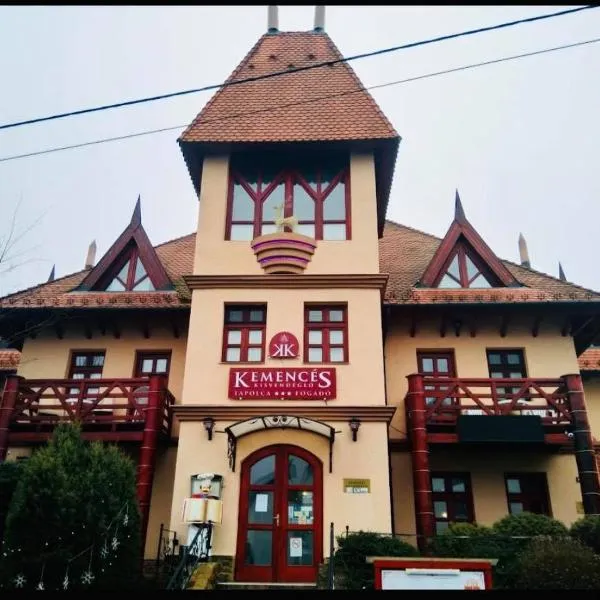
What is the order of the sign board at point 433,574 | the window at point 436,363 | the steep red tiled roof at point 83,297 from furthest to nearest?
1. the steep red tiled roof at point 83,297
2. the window at point 436,363
3. the sign board at point 433,574

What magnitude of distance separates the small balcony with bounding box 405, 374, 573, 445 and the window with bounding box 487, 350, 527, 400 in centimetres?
141

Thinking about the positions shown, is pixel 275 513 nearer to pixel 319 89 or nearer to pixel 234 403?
pixel 234 403

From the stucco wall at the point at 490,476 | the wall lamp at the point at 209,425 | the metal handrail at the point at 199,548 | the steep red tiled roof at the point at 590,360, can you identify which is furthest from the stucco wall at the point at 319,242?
the steep red tiled roof at the point at 590,360

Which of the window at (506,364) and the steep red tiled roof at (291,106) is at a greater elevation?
the steep red tiled roof at (291,106)

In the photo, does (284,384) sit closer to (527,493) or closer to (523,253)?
(527,493)

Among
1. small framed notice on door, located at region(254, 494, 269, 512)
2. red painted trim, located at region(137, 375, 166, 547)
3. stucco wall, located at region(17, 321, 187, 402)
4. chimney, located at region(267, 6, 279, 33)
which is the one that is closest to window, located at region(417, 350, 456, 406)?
small framed notice on door, located at region(254, 494, 269, 512)

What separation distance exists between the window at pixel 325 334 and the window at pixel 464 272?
414 centimetres

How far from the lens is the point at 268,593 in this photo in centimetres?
266

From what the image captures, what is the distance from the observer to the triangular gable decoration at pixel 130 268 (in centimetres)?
1933

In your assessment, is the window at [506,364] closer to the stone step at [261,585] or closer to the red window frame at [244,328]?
the red window frame at [244,328]

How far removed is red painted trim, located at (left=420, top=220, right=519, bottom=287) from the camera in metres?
18.7

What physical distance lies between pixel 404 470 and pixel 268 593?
14.9 m

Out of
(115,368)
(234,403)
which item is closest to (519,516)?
(234,403)

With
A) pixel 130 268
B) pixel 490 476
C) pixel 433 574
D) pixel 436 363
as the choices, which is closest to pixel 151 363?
pixel 130 268
